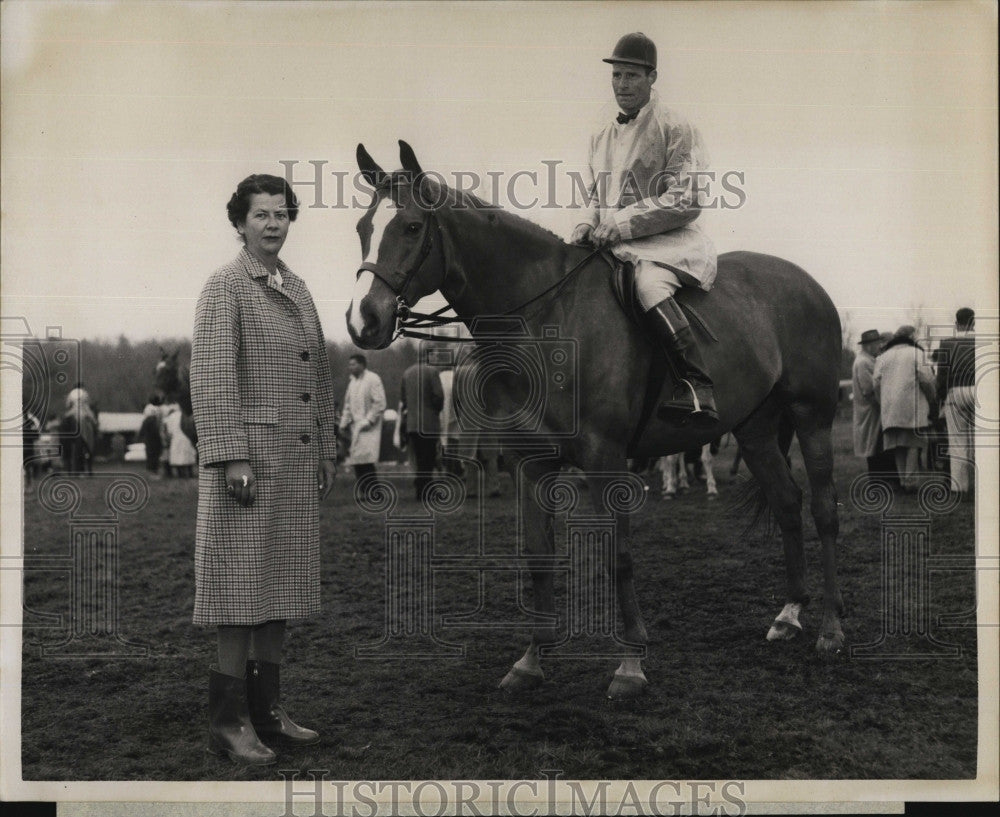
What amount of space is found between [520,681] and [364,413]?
7.23m

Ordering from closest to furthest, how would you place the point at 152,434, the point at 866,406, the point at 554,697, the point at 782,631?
the point at 554,697, the point at 782,631, the point at 866,406, the point at 152,434

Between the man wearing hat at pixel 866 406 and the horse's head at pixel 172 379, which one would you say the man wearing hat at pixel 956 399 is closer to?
the man wearing hat at pixel 866 406

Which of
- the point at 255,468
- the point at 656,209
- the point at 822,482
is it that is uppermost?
the point at 656,209

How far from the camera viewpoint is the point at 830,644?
519 cm

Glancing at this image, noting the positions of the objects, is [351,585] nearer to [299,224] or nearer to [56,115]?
[299,224]

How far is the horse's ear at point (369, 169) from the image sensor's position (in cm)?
417

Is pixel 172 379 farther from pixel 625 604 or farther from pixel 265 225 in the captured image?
pixel 625 604

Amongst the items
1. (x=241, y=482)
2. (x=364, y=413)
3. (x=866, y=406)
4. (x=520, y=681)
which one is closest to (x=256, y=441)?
(x=241, y=482)

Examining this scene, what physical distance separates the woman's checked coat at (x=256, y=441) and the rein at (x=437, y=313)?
0.41 metres

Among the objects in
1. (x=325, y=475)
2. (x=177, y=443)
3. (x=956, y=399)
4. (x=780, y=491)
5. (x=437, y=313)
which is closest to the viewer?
(x=325, y=475)

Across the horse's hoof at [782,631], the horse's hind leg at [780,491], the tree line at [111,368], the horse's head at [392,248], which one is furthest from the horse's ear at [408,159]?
the horse's hoof at [782,631]

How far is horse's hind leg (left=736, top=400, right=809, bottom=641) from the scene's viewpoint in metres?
5.57

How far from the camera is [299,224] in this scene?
18.7ft

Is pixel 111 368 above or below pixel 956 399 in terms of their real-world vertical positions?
above
